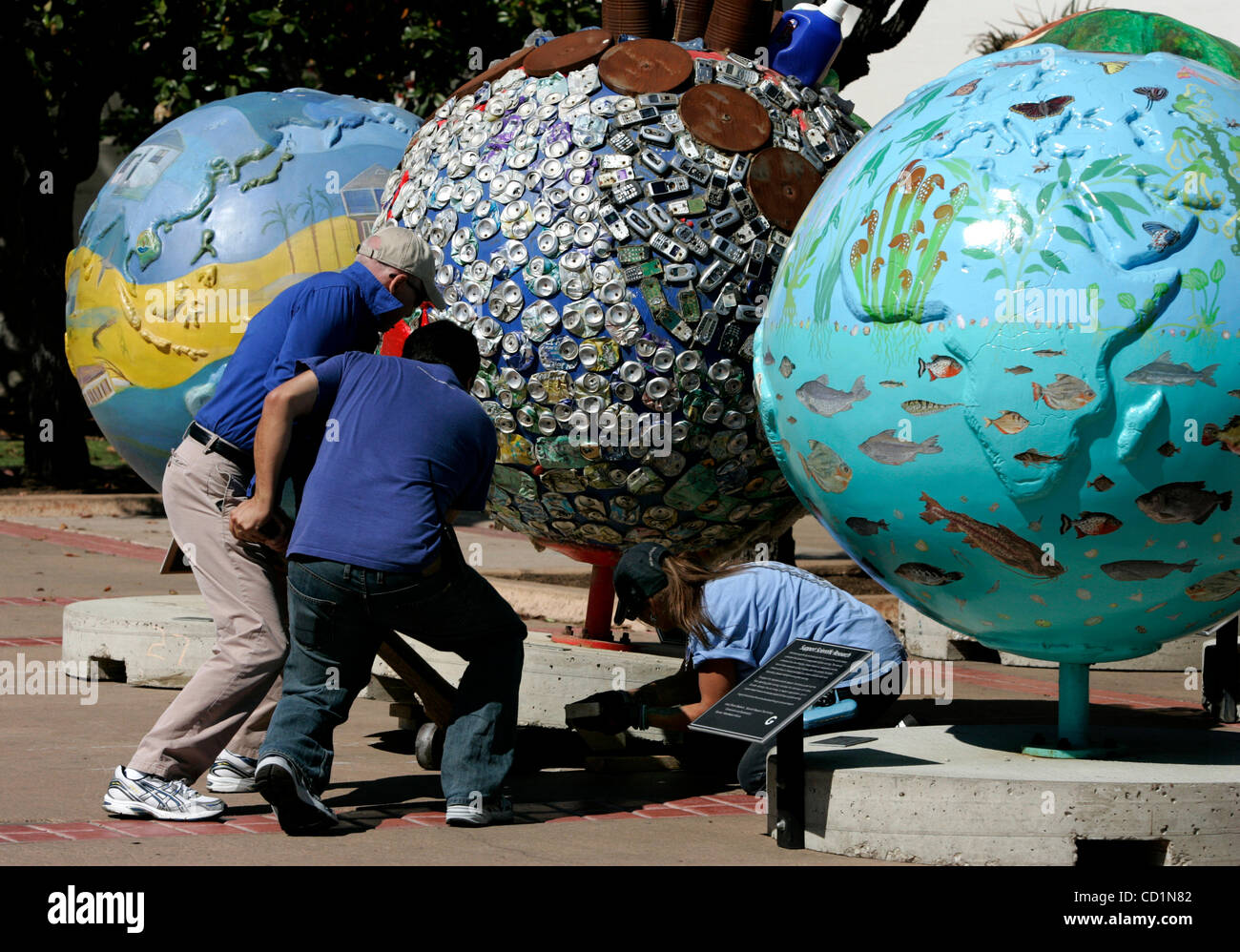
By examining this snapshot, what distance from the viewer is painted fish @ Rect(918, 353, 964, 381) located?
4496mm

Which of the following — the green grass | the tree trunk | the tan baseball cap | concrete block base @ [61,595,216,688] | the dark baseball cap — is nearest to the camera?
the tan baseball cap

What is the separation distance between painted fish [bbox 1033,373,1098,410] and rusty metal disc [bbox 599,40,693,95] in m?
2.27

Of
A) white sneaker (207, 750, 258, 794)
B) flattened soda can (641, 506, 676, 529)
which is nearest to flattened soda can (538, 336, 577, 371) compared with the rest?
flattened soda can (641, 506, 676, 529)

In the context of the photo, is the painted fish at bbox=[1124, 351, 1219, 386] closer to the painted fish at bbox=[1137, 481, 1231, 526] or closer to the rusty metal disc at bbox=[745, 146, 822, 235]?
the painted fish at bbox=[1137, 481, 1231, 526]

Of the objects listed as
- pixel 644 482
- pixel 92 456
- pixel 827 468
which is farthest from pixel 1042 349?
pixel 92 456

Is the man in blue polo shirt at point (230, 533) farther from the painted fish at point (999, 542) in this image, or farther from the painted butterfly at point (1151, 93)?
the painted butterfly at point (1151, 93)

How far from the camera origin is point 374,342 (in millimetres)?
5445

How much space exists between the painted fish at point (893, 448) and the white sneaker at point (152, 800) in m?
2.22

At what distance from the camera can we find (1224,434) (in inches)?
174

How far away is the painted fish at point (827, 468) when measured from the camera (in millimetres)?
4855

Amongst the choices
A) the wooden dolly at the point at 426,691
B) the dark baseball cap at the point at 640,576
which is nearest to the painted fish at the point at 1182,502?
the dark baseball cap at the point at 640,576

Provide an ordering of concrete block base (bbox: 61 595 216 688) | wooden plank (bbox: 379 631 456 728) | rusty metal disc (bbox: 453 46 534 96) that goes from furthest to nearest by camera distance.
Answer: concrete block base (bbox: 61 595 216 688) < rusty metal disc (bbox: 453 46 534 96) < wooden plank (bbox: 379 631 456 728)

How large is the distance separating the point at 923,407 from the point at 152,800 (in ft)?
8.37

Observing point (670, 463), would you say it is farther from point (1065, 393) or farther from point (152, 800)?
point (152, 800)
